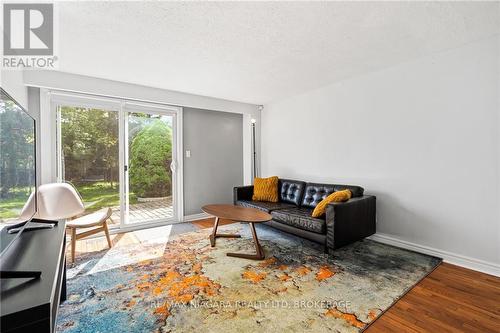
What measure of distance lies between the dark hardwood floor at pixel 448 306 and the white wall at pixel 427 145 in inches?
17.1

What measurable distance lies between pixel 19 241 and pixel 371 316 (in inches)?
100

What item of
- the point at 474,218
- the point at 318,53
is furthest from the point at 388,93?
the point at 474,218

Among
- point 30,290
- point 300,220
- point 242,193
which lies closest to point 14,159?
point 30,290

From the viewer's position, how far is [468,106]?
2.48m

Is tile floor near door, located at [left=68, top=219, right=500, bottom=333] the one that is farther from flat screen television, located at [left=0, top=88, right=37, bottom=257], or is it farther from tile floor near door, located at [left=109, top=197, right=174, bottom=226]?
tile floor near door, located at [left=109, top=197, right=174, bottom=226]

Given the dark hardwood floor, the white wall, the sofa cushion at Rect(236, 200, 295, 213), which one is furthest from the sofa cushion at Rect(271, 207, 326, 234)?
the white wall

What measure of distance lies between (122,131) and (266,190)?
2.56 metres

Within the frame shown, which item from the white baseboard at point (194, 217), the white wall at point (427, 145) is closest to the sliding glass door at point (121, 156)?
the white baseboard at point (194, 217)

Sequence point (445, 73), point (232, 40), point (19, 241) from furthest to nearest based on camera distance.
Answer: point (445, 73) → point (232, 40) → point (19, 241)

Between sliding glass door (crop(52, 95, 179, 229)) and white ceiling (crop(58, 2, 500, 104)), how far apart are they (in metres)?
0.70

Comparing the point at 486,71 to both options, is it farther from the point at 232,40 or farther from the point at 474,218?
the point at 232,40

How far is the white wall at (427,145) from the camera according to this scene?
2385 mm

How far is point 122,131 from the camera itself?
12.4 feet

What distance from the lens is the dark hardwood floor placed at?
1.62 m
